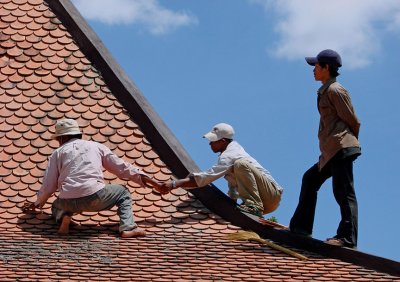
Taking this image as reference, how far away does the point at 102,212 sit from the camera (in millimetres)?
11742

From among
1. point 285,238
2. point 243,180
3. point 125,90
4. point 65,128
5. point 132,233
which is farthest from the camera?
point 125,90

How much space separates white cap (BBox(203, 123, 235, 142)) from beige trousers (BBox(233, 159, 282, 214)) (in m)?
0.41

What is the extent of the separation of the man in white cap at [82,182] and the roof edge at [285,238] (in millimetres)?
725

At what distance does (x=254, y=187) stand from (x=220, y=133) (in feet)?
2.13

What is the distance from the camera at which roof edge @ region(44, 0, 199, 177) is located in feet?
40.4

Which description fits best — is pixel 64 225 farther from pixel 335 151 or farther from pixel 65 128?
pixel 335 151

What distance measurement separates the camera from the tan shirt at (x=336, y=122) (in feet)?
37.1

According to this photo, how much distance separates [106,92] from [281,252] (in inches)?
113

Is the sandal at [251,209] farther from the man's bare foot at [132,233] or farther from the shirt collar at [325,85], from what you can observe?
the shirt collar at [325,85]

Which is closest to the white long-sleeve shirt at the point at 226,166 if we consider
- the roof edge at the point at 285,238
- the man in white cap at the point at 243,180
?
the man in white cap at the point at 243,180

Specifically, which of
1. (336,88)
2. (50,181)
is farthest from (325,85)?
(50,181)

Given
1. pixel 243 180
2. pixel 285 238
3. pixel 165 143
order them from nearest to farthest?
pixel 285 238
pixel 243 180
pixel 165 143

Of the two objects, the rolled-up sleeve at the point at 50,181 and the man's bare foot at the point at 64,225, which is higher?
the rolled-up sleeve at the point at 50,181

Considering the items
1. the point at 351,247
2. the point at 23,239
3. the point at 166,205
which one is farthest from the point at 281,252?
the point at 23,239
